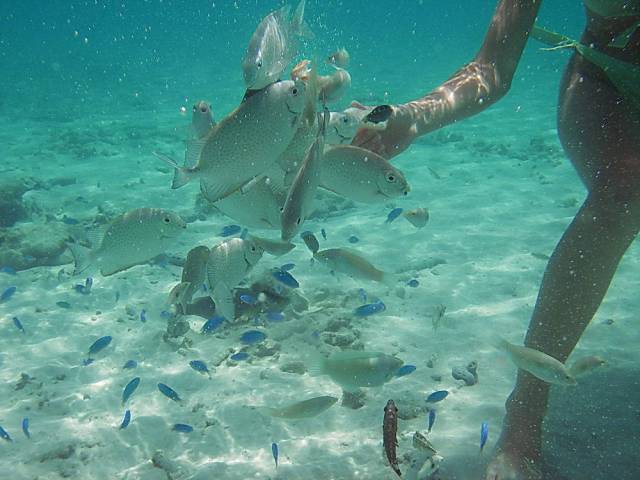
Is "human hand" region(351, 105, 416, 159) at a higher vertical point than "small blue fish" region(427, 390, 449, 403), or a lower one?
higher

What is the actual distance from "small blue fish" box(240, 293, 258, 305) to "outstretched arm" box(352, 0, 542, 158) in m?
2.83

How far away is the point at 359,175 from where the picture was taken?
233 cm

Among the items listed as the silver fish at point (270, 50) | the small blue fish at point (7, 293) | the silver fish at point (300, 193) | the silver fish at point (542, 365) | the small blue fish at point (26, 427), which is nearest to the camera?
the silver fish at point (300, 193)

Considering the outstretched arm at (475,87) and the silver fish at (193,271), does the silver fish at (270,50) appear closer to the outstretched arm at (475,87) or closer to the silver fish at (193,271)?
the outstretched arm at (475,87)

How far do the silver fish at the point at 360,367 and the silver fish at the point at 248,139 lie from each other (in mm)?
1700

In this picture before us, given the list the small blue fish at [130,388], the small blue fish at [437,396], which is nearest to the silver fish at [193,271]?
the small blue fish at [130,388]

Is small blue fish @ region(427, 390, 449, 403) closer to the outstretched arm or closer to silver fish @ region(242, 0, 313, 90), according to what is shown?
the outstretched arm

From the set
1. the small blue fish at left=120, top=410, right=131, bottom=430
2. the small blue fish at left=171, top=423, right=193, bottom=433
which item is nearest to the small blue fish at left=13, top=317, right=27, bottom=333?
the small blue fish at left=120, top=410, right=131, bottom=430

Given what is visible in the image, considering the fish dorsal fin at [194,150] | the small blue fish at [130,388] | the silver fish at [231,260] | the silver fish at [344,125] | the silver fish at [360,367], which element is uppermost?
the silver fish at [344,125]

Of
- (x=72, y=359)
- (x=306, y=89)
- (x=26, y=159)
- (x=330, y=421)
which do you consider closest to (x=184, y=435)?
(x=330, y=421)

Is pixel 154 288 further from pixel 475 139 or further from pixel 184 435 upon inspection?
pixel 475 139

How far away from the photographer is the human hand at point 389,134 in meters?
2.81

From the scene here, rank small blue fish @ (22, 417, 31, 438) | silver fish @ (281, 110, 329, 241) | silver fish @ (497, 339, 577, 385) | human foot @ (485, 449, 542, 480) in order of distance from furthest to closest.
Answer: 1. small blue fish @ (22, 417, 31, 438)
2. human foot @ (485, 449, 542, 480)
3. silver fish @ (497, 339, 577, 385)
4. silver fish @ (281, 110, 329, 241)

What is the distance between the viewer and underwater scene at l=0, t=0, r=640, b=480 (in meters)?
2.30
